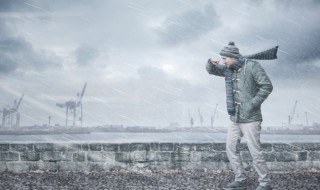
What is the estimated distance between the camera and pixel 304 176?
5730 mm

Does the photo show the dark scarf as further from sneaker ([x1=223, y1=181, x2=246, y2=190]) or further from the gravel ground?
the gravel ground

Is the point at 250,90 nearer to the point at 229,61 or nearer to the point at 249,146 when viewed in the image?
the point at 229,61

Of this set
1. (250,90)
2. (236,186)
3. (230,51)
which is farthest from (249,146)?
(230,51)

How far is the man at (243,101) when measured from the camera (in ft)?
14.1

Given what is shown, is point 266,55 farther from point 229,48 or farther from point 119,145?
point 119,145

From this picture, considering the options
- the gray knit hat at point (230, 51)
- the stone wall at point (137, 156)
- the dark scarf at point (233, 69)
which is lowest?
the stone wall at point (137, 156)

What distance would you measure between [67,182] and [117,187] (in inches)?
36.7

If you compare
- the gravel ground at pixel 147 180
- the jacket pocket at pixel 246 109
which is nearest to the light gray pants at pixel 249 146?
the jacket pocket at pixel 246 109

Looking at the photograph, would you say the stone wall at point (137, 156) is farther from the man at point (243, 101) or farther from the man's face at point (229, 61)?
the man's face at point (229, 61)

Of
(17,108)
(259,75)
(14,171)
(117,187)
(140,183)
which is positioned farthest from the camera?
(17,108)

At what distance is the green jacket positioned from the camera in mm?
4242

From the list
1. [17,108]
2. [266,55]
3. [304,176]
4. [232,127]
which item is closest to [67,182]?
[232,127]

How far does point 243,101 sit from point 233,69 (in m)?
0.48

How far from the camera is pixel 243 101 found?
14.5ft
